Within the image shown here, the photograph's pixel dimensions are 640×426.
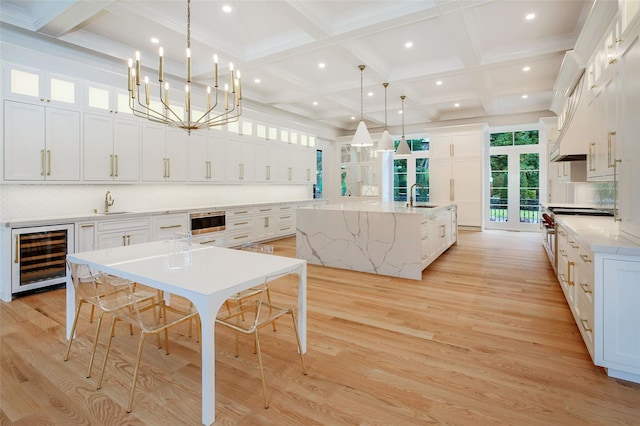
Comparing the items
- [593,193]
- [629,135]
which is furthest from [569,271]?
[593,193]

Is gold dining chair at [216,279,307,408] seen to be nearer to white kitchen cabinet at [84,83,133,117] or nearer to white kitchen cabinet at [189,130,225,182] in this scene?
white kitchen cabinet at [84,83,133,117]

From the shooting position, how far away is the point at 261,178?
718cm

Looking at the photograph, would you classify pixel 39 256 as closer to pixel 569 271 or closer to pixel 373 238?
pixel 373 238

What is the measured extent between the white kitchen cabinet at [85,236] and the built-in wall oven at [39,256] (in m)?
0.07

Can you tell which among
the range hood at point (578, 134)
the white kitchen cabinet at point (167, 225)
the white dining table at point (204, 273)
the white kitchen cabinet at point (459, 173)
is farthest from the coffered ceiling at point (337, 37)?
the white dining table at point (204, 273)

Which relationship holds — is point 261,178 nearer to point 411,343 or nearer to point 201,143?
point 201,143

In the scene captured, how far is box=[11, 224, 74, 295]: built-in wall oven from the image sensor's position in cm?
356

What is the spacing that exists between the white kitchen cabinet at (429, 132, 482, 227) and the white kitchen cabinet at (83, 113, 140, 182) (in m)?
6.90

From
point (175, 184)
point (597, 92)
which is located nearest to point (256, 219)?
point (175, 184)

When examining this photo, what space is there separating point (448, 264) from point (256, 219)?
3607 mm

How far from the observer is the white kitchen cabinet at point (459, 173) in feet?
27.5

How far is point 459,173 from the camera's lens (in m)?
8.59

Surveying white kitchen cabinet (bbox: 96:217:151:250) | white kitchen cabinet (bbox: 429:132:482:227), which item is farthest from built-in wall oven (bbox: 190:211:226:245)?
white kitchen cabinet (bbox: 429:132:482:227)

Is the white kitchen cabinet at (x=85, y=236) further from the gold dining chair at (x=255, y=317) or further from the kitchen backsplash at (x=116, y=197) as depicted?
the gold dining chair at (x=255, y=317)
